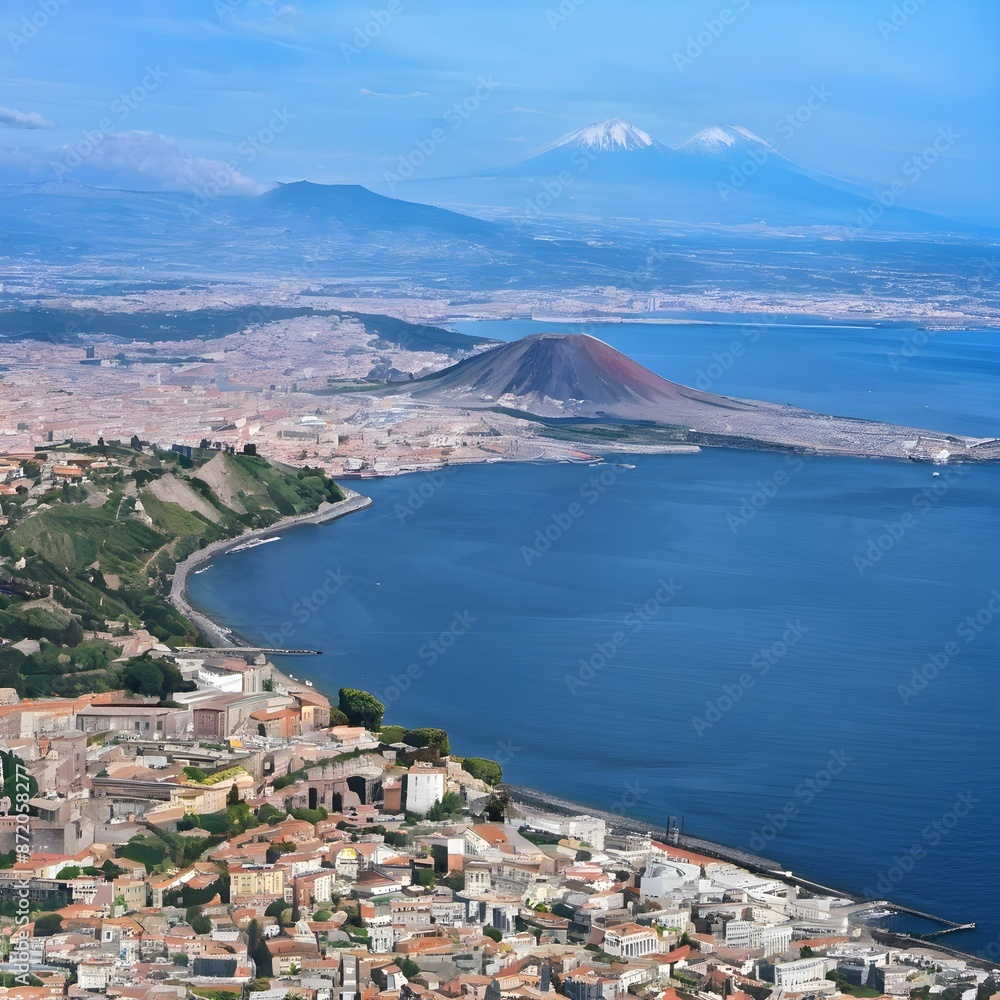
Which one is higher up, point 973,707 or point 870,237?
point 870,237

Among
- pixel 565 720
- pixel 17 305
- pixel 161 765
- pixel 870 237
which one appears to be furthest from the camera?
pixel 870 237

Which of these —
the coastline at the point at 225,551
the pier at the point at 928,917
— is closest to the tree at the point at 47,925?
the pier at the point at 928,917

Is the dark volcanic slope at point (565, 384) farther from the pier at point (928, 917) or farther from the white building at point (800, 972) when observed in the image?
the white building at point (800, 972)

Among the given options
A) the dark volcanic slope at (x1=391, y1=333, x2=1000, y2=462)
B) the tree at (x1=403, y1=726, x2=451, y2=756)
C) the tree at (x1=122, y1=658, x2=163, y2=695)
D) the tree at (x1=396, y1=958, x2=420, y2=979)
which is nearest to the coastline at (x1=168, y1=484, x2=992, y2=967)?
the tree at (x1=403, y1=726, x2=451, y2=756)

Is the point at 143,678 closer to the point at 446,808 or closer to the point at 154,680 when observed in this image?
the point at 154,680

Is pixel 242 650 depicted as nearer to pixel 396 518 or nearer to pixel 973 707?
pixel 973 707

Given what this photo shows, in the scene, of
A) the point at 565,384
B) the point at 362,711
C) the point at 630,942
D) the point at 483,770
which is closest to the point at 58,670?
the point at 362,711

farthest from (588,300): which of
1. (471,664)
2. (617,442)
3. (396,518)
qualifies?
(471,664)
